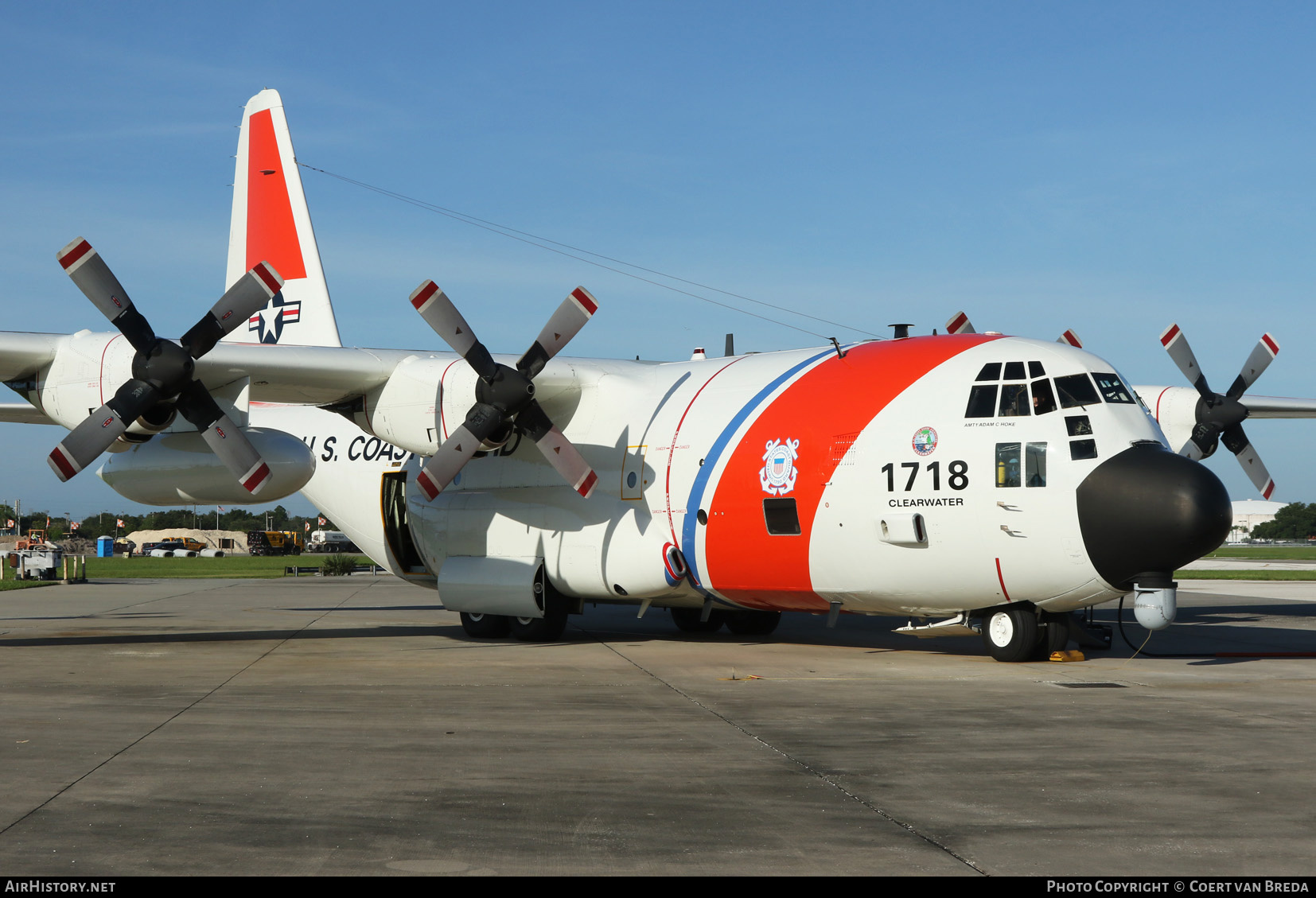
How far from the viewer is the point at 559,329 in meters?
17.0

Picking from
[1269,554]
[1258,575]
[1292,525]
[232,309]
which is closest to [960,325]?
[232,309]

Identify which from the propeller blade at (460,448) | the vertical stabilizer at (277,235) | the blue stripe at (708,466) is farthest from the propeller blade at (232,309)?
the blue stripe at (708,466)

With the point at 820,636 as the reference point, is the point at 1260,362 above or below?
above

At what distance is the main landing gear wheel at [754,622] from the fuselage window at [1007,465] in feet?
21.9

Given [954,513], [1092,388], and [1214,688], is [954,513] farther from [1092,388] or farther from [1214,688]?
[1214,688]

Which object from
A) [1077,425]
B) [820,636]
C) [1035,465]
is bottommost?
[820,636]

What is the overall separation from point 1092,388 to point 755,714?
20.0 feet

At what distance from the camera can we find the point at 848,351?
52.7 feet

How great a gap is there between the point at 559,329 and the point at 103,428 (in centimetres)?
634

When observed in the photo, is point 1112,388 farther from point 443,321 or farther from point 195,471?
point 195,471
